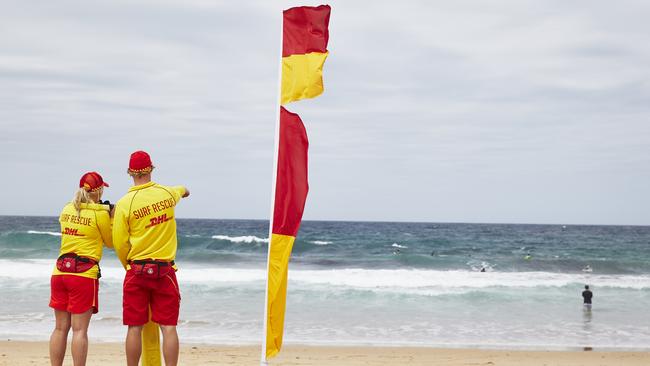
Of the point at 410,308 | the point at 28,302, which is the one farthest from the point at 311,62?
the point at 28,302

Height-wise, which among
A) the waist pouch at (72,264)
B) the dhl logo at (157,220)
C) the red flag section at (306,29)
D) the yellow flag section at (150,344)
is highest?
the red flag section at (306,29)

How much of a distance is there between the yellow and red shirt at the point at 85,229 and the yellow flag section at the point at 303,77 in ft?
5.19

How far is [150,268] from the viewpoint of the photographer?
16.0 feet

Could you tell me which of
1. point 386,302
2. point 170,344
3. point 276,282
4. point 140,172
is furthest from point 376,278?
point 140,172

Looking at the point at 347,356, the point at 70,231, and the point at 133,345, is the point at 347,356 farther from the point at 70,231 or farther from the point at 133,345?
the point at 70,231

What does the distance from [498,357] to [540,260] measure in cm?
2479

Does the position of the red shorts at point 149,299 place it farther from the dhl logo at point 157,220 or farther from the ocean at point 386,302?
the ocean at point 386,302

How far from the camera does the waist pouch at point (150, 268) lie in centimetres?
488

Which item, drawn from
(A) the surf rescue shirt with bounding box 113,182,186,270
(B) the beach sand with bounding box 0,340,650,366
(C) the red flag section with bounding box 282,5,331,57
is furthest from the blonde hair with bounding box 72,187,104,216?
(B) the beach sand with bounding box 0,340,650,366

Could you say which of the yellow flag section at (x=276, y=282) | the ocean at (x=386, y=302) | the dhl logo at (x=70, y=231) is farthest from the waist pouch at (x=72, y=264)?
the ocean at (x=386, y=302)

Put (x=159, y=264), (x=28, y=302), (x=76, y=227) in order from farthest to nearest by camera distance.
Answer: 1. (x=28, y=302)
2. (x=76, y=227)
3. (x=159, y=264)

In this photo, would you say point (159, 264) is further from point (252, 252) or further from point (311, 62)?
point (252, 252)

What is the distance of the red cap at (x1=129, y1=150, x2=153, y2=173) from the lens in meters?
5.00

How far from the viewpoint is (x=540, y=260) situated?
3259cm
